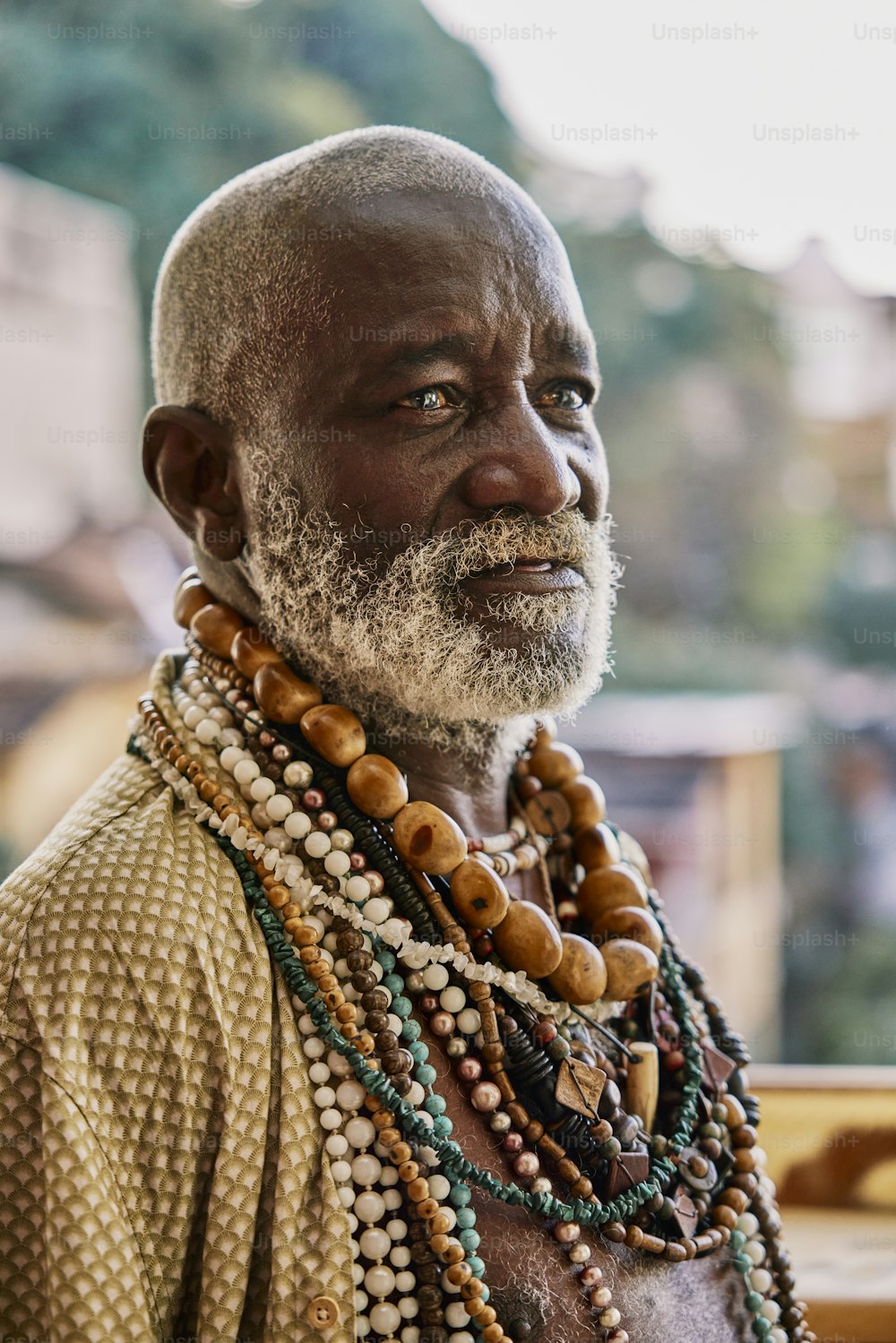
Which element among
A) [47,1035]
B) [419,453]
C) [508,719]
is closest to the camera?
[47,1035]

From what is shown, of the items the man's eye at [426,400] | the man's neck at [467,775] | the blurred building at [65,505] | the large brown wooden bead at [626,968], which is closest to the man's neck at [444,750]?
the man's neck at [467,775]

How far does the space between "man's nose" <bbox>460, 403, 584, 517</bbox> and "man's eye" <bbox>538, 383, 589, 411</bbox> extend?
0.28 ft

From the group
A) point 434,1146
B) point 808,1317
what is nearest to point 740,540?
point 808,1317

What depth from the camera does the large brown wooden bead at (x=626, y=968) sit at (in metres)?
1.35

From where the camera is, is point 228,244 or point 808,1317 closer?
point 228,244

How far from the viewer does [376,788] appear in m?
1.25

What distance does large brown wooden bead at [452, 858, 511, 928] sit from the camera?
125 centimetres

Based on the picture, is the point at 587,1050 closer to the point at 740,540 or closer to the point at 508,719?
the point at 508,719

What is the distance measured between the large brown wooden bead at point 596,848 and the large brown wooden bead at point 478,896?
27 centimetres

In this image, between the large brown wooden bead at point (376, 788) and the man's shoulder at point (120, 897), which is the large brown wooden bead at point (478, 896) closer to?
the large brown wooden bead at point (376, 788)

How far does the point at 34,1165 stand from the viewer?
1.08 meters

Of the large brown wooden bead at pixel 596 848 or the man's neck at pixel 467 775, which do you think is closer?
the man's neck at pixel 467 775

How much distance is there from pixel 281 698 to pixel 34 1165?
505 millimetres

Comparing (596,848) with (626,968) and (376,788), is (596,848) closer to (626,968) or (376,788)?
(626,968)
